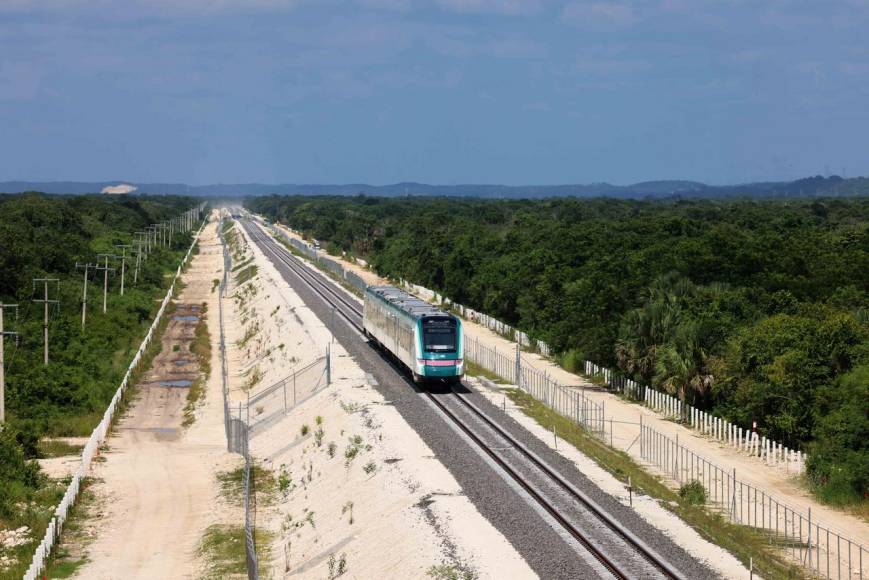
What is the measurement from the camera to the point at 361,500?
91.6 feet

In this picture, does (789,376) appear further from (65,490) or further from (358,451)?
(65,490)

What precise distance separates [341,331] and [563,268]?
1363 cm

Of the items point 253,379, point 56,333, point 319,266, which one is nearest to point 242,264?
point 319,266

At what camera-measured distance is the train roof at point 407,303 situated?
131 feet


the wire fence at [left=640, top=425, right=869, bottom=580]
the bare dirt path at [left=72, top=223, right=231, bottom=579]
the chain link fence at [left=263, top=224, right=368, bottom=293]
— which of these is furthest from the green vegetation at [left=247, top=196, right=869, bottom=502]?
the bare dirt path at [left=72, top=223, right=231, bottom=579]

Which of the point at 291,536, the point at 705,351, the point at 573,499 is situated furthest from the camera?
the point at 705,351

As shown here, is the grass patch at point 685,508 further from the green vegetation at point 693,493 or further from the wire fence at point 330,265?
the wire fence at point 330,265

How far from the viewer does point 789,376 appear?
33969 mm

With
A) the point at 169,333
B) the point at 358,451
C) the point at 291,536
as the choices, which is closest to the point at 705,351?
the point at 358,451

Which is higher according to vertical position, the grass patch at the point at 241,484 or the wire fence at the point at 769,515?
the wire fence at the point at 769,515

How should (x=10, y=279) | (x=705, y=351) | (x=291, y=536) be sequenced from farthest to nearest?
(x=10, y=279)
(x=705, y=351)
(x=291, y=536)

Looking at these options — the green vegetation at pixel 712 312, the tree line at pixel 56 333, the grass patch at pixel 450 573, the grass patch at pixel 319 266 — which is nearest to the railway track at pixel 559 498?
the grass patch at pixel 450 573

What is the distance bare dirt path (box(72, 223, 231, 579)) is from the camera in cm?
2645

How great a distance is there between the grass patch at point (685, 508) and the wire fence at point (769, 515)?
526 millimetres
